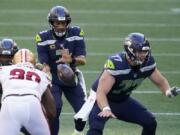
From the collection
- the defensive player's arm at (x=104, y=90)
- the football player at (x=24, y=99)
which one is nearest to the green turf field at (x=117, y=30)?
the defensive player's arm at (x=104, y=90)

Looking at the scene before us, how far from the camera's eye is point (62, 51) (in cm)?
876

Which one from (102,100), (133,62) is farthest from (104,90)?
(133,62)

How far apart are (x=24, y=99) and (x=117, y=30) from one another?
942 centimetres

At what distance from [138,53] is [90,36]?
7.81m

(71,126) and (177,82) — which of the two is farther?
(177,82)

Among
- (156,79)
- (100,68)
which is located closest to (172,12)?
(100,68)

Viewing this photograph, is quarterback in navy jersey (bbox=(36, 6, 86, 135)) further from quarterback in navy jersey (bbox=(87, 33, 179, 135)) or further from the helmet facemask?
the helmet facemask

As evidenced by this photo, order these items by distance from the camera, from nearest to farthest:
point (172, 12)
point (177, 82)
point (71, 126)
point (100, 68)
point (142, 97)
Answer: point (71, 126), point (142, 97), point (177, 82), point (100, 68), point (172, 12)

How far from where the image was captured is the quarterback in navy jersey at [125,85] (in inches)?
308

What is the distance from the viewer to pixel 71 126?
982cm

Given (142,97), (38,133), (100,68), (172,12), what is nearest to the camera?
(38,133)

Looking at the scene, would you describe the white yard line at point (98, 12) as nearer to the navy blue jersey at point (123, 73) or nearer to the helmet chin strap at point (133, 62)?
the navy blue jersey at point (123, 73)

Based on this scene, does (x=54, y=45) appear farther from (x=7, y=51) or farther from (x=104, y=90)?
(x=104, y=90)

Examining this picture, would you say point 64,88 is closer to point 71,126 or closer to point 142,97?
point 71,126
